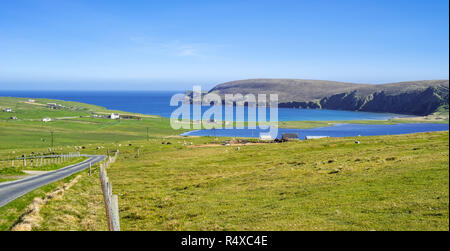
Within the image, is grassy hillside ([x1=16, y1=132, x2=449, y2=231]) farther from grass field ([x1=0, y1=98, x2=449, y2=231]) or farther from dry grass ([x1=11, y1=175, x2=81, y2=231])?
dry grass ([x1=11, y1=175, x2=81, y2=231])

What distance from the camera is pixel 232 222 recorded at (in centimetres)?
1689

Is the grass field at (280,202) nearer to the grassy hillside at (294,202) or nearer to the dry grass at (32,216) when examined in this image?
the grassy hillside at (294,202)

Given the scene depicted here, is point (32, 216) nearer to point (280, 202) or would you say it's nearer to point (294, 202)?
point (280, 202)

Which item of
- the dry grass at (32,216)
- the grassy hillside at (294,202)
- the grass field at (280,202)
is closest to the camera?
the dry grass at (32,216)

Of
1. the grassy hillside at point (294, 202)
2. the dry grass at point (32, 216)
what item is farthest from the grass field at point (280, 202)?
the dry grass at point (32, 216)

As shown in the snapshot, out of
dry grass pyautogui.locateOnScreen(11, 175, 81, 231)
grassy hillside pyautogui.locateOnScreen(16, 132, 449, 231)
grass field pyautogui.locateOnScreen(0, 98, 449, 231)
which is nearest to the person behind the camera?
dry grass pyautogui.locateOnScreen(11, 175, 81, 231)

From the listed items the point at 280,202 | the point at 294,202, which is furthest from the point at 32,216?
the point at 294,202

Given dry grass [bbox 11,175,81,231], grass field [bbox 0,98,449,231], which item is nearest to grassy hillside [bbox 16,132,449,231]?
grass field [bbox 0,98,449,231]

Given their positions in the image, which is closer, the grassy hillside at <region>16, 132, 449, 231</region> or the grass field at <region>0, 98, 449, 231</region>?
the grassy hillside at <region>16, 132, 449, 231</region>

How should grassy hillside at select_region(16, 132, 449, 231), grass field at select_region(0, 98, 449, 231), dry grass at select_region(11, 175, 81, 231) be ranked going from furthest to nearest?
grass field at select_region(0, 98, 449, 231)
grassy hillside at select_region(16, 132, 449, 231)
dry grass at select_region(11, 175, 81, 231)
